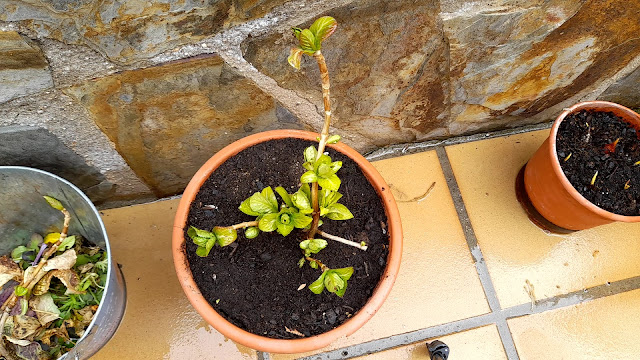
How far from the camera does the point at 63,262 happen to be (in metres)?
0.98

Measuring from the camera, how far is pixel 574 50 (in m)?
1.05

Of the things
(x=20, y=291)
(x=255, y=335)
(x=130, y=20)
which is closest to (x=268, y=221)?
(x=255, y=335)

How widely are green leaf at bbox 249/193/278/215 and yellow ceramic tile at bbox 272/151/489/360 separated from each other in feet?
1.53

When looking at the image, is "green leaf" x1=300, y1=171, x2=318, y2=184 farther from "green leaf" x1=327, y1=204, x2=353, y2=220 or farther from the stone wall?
the stone wall

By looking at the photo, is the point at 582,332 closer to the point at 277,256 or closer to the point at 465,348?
the point at 465,348

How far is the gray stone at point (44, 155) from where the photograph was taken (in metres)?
0.94

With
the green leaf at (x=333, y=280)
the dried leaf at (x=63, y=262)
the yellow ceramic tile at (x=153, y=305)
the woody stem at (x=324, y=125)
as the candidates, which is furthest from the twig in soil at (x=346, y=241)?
the dried leaf at (x=63, y=262)

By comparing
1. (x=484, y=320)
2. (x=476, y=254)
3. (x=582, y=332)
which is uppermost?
(x=476, y=254)

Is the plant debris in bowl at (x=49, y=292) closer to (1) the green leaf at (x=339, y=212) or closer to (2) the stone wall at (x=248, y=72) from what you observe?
(2) the stone wall at (x=248, y=72)

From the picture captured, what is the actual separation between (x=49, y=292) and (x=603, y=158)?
1262 mm

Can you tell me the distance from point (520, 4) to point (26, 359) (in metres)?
1.17

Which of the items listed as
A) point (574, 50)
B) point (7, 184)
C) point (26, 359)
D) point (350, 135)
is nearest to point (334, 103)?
point (350, 135)

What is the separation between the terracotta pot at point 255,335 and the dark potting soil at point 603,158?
1.52ft

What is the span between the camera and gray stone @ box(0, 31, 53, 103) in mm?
759
